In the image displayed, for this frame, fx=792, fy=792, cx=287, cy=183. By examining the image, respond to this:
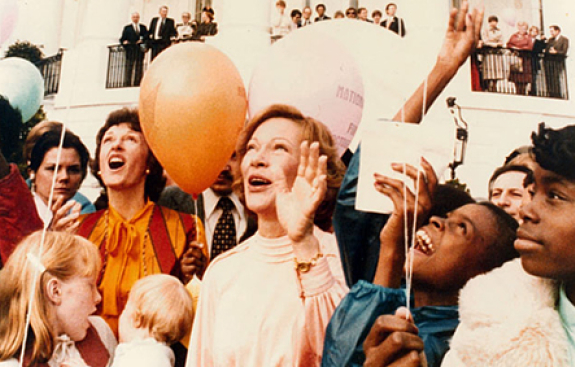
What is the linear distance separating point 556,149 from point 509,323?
849 mm

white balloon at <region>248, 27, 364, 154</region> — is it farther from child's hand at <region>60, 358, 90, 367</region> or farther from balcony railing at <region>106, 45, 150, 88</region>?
child's hand at <region>60, 358, 90, 367</region>

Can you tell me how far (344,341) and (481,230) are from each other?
81cm

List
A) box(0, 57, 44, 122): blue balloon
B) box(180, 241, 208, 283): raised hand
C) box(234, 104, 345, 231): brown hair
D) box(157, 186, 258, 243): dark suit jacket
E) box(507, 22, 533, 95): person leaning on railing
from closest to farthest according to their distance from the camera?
box(234, 104, 345, 231): brown hair < box(180, 241, 208, 283): raised hand < box(157, 186, 258, 243): dark suit jacket < box(507, 22, 533, 95): person leaning on railing < box(0, 57, 44, 122): blue balloon

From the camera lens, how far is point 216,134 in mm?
3543

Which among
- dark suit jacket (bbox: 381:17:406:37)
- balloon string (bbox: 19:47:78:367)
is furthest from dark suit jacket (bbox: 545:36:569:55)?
balloon string (bbox: 19:47:78:367)

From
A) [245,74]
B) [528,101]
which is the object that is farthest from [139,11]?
[528,101]

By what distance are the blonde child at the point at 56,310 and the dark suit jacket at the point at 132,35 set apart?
1134 mm

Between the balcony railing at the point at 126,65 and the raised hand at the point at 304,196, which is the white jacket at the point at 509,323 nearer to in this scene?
the raised hand at the point at 304,196

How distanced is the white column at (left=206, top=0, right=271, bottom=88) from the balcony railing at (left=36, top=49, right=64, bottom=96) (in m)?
0.89

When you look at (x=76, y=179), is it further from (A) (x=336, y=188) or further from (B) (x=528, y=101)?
(B) (x=528, y=101)

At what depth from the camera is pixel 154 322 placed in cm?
353

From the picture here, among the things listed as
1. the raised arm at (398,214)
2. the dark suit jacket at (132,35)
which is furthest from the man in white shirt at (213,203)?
the dark suit jacket at (132,35)

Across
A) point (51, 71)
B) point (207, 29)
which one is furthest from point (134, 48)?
point (51, 71)

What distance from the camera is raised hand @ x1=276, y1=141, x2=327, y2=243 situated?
3521 mm
